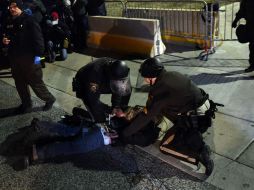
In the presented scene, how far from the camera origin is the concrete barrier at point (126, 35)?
8.54m

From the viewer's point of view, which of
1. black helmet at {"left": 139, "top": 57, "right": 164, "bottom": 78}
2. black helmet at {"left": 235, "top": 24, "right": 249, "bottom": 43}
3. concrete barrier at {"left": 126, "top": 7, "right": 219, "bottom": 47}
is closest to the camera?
black helmet at {"left": 139, "top": 57, "right": 164, "bottom": 78}

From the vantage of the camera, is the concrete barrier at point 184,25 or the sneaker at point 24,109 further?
the concrete barrier at point 184,25

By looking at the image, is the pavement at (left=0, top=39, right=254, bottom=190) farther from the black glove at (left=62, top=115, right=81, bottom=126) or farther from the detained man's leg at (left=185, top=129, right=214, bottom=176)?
the black glove at (left=62, top=115, right=81, bottom=126)

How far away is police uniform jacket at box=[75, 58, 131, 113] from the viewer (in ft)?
16.5

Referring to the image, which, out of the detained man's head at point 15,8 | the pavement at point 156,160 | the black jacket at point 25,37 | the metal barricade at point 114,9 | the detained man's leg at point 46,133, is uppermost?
the detained man's head at point 15,8

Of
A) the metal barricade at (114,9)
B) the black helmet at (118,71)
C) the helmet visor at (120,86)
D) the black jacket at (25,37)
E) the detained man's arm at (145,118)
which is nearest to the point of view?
the detained man's arm at (145,118)

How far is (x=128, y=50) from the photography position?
9.01 meters

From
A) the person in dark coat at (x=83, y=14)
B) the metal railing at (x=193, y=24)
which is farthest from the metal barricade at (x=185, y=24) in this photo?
the person in dark coat at (x=83, y=14)

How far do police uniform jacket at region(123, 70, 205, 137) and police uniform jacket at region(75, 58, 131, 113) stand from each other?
0.73 meters

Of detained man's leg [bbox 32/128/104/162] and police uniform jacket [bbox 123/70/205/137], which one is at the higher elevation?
police uniform jacket [bbox 123/70/205/137]

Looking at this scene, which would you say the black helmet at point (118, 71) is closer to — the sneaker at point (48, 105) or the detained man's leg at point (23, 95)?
the sneaker at point (48, 105)

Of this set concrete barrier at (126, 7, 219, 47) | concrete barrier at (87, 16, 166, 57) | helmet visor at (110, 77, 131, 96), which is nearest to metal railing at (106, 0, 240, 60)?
concrete barrier at (126, 7, 219, 47)

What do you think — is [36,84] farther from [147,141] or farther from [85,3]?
[85,3]

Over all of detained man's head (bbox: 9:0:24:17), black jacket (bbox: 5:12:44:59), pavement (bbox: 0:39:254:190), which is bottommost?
pavement (bbox: 0:39:254:190)
